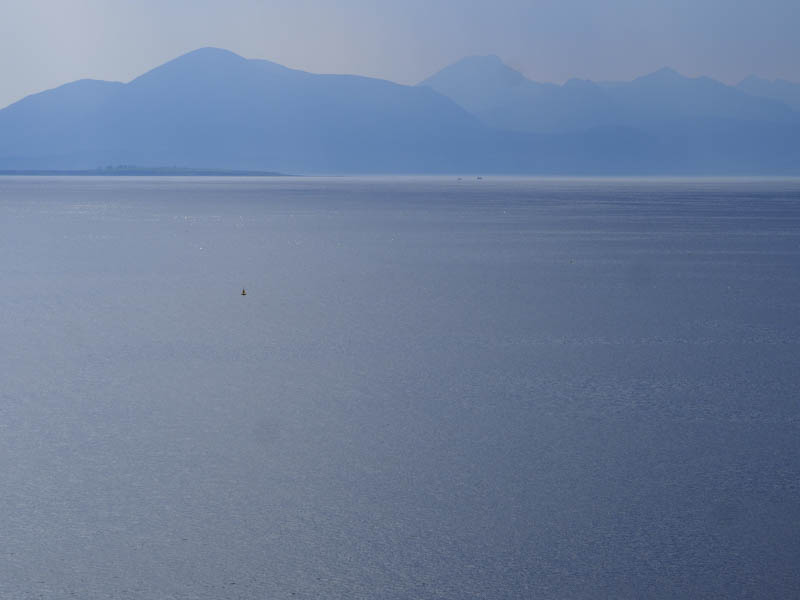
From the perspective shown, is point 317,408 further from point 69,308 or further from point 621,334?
point 69,308

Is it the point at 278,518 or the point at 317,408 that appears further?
the point at 317,408

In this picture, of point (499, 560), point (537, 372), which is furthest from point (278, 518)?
point (537, 372)

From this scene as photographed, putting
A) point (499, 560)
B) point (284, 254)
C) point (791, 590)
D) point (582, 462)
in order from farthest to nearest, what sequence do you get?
point (284, 254) < point (582, 462) < point (499, 560) < point (791, 590)

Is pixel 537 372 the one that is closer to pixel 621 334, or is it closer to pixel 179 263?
pixel 621 334

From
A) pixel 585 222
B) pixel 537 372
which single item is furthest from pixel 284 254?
pixel 585 222

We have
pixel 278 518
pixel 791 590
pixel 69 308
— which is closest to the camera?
A: pixel 791 590

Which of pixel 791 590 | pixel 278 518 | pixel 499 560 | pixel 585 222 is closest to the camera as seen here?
pixel 791 590
